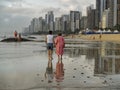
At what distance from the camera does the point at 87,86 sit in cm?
1057

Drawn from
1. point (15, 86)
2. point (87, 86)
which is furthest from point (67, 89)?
point (15, 86)

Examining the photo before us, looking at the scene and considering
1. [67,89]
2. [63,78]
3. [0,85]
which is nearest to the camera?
[67,89]

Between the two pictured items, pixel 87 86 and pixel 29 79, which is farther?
pixel 29 79

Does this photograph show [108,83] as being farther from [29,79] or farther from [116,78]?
[29,79]

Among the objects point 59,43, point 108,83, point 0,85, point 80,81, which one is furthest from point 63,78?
point 59,43

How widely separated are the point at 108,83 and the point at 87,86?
0.99m

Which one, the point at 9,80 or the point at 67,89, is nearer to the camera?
the point at 67,89

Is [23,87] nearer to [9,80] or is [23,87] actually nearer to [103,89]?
[9,80]

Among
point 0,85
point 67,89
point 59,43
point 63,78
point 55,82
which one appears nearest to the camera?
point 67,89

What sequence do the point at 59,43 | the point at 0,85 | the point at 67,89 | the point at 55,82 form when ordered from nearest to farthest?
1. the point at 67,89
2. the point at 0,85
3. the point at 55,82
4. the point at 59,43

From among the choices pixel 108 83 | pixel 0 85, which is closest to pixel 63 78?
Answer: pixel 108 83

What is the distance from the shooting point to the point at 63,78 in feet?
40.9

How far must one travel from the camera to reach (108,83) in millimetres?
11211

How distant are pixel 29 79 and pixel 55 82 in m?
1.17
